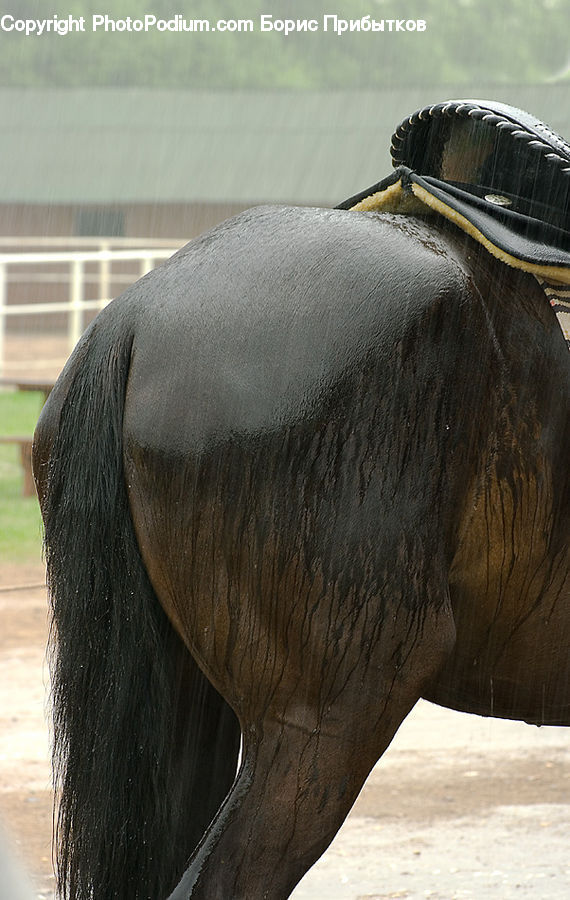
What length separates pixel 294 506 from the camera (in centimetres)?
153

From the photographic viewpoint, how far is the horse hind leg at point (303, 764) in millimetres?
1530

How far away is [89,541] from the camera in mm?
1658

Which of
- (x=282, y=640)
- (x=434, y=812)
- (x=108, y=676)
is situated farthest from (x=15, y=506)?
(x=282, y=640)

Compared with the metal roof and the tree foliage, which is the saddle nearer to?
the metal roof

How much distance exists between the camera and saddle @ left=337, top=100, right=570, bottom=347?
66.2 inches

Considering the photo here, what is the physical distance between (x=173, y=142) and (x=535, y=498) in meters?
27.1

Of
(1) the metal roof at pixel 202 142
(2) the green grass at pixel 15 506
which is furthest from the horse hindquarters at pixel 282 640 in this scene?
(1) the metal roof at pixel 202 142

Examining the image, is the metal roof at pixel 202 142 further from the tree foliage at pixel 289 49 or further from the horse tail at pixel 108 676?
the horse tail at pixel 108 676

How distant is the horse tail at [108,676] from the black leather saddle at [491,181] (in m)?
0.52

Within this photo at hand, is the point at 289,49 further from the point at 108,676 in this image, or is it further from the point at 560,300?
the point at 108,676

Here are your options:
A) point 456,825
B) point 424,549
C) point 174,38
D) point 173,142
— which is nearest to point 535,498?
point 424,549

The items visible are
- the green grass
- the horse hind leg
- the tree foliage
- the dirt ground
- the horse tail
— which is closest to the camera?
the horse hind leg

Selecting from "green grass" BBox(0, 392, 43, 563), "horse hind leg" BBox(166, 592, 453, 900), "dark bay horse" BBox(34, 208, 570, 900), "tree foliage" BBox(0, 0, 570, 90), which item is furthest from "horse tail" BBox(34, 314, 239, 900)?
"tree foliage" BBox(0, 0, 570, 90)

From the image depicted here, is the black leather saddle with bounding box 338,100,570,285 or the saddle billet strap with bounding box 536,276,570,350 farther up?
the black leather saddle with bounding box 338,100,570,285
